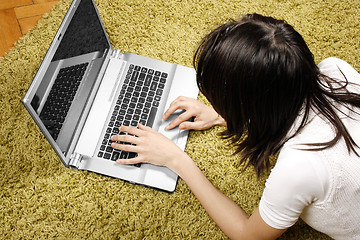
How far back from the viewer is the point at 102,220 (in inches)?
34.4

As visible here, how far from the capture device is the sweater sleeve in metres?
0.56

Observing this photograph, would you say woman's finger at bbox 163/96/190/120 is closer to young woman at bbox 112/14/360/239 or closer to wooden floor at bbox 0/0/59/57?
young woman at bbox 112/14/360/239

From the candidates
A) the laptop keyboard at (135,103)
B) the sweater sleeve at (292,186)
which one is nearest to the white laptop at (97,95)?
the laptop keyboard at (135,103)

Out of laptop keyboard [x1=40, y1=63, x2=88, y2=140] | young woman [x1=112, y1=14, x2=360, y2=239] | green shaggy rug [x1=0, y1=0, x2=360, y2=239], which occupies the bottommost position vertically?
green shaggy rug [x1=0, y1=0, x2=360, y2=239]

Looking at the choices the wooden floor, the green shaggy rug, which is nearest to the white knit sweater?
the green shaggy rug

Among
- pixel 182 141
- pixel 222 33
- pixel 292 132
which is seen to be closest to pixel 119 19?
pixel 182 141

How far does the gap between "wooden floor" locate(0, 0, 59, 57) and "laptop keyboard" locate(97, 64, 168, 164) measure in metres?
0.46

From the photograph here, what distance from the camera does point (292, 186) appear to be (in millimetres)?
585

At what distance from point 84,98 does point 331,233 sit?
0.72 meters

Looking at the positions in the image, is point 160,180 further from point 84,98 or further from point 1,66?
point 1,66

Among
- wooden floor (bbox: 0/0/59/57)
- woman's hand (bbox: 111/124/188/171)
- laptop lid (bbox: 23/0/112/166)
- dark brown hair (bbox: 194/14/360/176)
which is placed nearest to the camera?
dark brown hair (bbox: 194/14/360/176)

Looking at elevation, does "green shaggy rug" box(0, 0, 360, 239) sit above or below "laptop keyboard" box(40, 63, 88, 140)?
below

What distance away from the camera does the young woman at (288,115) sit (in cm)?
54

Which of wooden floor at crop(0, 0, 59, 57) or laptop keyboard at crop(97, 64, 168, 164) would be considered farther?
wooden floor at crop(0, 0, 59, 57)
